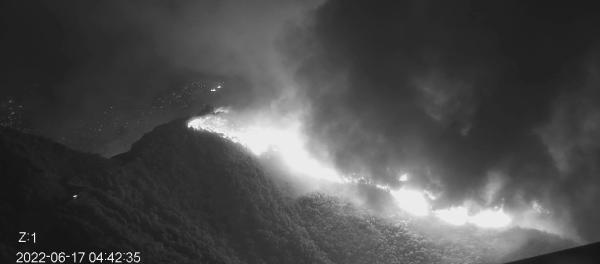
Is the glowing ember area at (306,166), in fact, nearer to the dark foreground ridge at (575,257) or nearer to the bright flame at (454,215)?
the bright flame at (454,215)

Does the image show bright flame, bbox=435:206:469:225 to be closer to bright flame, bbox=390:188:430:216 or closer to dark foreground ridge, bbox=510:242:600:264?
bright flame, bbox=390:188:430:216

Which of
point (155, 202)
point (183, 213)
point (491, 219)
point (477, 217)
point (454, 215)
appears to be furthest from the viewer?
point (454, 215)

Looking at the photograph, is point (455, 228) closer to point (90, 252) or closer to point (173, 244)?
point (173, 244)

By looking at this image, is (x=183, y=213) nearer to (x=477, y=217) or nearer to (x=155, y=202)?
(x=155, y=202)

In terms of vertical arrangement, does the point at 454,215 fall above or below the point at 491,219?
above

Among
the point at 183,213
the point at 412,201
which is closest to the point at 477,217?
the point at 412,201

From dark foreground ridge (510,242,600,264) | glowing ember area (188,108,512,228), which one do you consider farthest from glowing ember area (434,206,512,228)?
dark foreground ridge (510,242,600,264)
